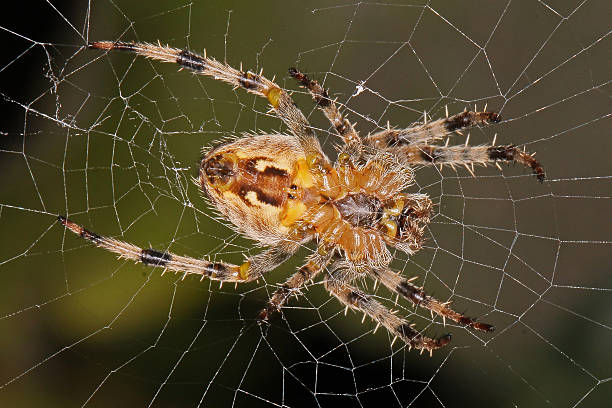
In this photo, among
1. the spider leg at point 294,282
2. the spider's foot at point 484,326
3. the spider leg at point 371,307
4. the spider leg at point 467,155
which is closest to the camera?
the spider's foot at point 484,326

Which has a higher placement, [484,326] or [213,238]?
[213,238]

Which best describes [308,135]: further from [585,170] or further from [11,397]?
[585,170]

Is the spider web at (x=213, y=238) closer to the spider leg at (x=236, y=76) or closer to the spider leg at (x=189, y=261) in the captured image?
the spider leg at (x=189, y=261)

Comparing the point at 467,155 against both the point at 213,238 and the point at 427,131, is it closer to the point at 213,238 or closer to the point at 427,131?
the point at 427,131

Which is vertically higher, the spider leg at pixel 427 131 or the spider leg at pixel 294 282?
the spider leg at pixel 427 131

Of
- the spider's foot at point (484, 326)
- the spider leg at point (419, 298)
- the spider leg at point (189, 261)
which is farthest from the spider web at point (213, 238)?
the spider's foot at point (484, 326)

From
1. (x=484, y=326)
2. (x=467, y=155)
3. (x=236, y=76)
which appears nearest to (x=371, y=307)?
(x=484, y=326)
